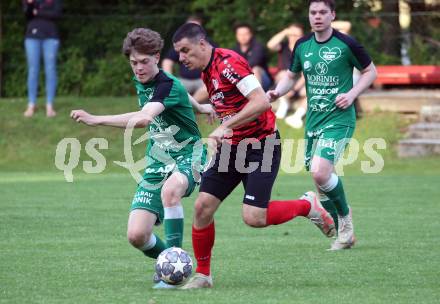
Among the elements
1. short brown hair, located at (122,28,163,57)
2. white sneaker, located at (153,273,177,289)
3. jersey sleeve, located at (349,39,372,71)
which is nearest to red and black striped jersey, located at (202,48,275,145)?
short brown hair, located at (122,28,163,57)

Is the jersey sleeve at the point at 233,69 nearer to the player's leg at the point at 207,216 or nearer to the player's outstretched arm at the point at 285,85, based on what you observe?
the player's leg at the point at 207,216

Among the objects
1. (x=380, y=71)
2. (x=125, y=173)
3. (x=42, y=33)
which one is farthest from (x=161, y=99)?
(x=380, y=71)

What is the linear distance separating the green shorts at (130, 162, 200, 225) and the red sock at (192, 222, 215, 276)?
36 cm

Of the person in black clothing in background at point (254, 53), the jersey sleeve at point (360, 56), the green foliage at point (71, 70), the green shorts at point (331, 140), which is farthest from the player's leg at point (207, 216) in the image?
the green foliage at point (71, 70)

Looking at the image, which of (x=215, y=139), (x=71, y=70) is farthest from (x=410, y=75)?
(x=215, y=139)

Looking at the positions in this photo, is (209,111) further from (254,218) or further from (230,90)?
(254,218)

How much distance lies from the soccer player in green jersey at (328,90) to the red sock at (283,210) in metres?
0.90

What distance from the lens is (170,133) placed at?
725 centimetres

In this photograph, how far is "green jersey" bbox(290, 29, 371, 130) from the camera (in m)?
8.93

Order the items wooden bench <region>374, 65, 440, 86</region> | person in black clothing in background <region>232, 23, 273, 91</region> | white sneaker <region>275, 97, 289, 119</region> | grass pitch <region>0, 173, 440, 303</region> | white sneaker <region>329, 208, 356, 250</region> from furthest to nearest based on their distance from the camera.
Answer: wooden bench <region>374, 65, 440, 86</region> → white sneaker <region>275, 97, 289, 119</region> → person in black clothing in background <region>232, 23, 273, 91</region> → white sneaker <region>329, 208, 356, 250</region> → grass pitch <region>0, 173, 440, 303</region>

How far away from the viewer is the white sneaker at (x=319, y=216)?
8.07 meters

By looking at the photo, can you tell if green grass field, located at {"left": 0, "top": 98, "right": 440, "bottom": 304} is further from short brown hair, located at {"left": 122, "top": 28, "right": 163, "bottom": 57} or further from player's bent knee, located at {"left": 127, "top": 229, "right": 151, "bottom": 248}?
short brown hair, located at {"left": 122, "top": 28, "right": 163, "bottom": 57}

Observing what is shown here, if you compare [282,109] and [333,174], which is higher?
[333,174]

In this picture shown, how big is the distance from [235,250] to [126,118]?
7.64 ft
